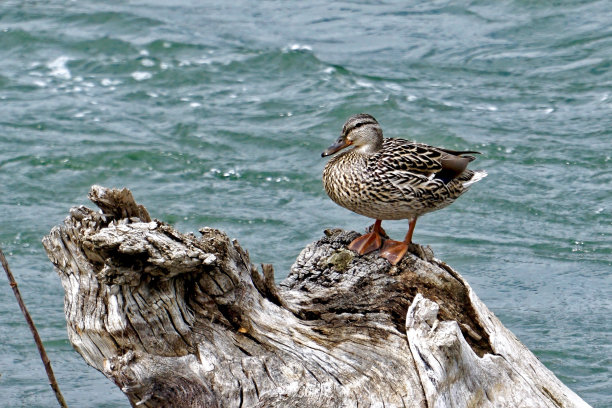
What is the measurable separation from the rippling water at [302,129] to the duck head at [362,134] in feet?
8.74

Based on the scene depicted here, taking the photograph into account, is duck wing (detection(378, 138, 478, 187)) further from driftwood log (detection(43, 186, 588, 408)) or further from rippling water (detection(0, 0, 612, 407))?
rippling water (detection(0, 0, 612, 407))

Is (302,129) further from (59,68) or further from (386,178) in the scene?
(386,178)

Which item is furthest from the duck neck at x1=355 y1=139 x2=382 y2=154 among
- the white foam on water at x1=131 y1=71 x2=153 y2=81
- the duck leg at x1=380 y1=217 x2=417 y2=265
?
the white foam on water at x1=131 y1=71 x2=153 y2=81

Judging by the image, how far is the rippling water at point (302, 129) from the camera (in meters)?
8.62

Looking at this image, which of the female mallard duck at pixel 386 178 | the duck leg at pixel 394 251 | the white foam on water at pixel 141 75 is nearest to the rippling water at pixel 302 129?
the white foam on water at pixel 141 75

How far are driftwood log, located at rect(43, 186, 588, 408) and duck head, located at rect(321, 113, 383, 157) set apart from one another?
1.25m

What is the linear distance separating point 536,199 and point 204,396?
6.41 meters

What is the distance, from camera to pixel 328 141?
11.4 metres

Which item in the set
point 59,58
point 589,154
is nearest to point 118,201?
point 589,154

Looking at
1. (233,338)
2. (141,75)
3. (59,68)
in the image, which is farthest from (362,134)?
(59,68)

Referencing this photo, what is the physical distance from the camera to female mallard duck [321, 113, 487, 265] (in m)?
5.85

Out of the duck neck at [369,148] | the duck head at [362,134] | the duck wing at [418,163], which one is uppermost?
the duck head at [362,134]

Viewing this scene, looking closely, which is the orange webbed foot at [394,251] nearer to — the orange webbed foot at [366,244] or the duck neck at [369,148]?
the orange webbed foot at [366,244]

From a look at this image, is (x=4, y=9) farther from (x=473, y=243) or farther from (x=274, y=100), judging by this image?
(x=473, y=243)
